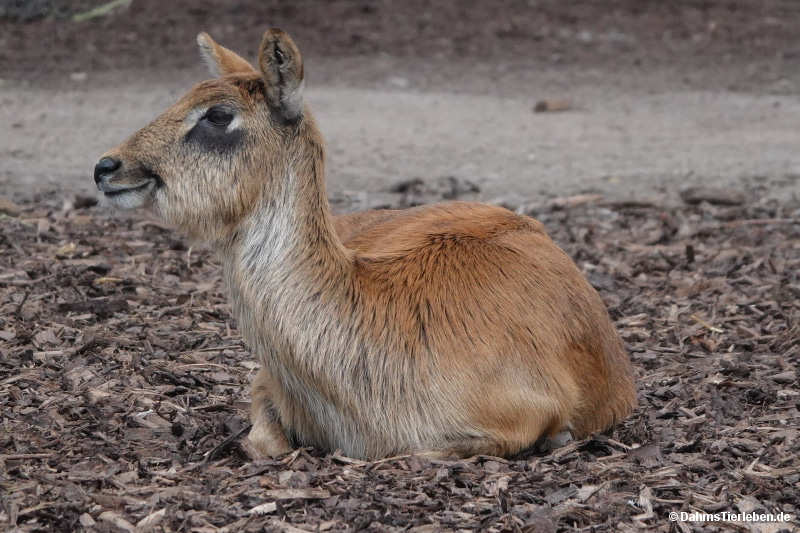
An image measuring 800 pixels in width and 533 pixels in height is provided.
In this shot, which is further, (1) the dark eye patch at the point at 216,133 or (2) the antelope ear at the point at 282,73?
(1) the dark eye patch at the point at 216,133

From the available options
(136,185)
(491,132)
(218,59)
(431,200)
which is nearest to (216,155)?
(136,185)

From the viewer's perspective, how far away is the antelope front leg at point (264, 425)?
4930 mm

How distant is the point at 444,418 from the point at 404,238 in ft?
3.27

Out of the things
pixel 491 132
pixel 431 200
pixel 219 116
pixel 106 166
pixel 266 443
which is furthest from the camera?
pixel 491 132

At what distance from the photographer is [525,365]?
16.0 ft

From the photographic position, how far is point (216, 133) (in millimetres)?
4828

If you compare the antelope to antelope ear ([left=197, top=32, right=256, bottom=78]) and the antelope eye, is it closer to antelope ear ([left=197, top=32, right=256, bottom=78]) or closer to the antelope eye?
the antelope eye

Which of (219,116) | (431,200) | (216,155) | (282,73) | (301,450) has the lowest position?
(301,450)

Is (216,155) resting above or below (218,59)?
below

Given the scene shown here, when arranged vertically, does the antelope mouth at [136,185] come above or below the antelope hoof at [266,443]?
above

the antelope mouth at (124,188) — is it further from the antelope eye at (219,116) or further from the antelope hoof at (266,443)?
the antelope hoof at (266,443)

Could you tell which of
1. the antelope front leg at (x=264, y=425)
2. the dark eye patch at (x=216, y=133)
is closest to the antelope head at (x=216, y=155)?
the dark eye patch at (x=216, y=133)

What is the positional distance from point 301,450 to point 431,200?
16.6 feet

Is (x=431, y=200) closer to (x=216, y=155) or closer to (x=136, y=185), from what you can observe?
(x=216, y=155)
